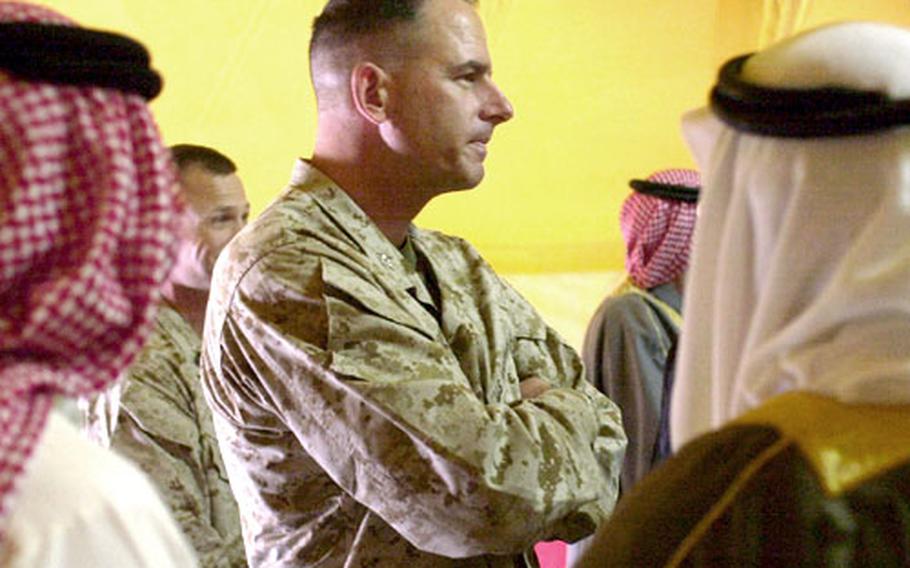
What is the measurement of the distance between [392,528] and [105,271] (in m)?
0.85

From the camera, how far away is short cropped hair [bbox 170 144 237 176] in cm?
337

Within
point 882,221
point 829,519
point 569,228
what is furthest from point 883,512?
point 569,228

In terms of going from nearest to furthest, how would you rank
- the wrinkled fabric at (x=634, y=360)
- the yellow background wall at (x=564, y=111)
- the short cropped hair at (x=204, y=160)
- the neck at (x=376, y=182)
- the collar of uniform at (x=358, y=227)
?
1. the collar of uniform at (x=358, y=227)
2. the neck at (x=376, y=182)
3. the wrinkled fabric at (x=634, y=360)
4. the short cropped hair at (x=204, y=160)
5. the yellow background wall at (x=564, y=111)

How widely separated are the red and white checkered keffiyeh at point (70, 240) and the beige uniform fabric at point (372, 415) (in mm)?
642

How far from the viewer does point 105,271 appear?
1.02 m

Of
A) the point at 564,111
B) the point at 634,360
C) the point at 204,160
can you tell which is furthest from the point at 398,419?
the point at 564,111

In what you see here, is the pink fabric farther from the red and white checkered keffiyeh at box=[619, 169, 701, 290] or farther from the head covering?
the head covering

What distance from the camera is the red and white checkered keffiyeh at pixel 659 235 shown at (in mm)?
3414

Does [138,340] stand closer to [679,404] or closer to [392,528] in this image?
[679,404]

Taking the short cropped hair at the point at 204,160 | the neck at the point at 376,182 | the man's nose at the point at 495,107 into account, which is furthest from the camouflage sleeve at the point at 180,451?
the man's nose at the point at 495,107

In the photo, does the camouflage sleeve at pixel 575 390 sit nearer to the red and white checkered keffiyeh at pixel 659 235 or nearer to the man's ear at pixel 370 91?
the man's ear at pixel 370 91

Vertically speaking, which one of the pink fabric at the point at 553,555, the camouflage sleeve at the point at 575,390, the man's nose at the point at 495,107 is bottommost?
the pink fabric at the point at 553,555

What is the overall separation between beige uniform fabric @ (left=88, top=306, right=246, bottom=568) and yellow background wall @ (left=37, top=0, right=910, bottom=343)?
2891 mm

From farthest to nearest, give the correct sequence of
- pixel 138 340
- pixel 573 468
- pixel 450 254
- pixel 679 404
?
1. pixel 450 254
2. pixel 573 468
3. pixel 679 404
4. pixel 138 340
